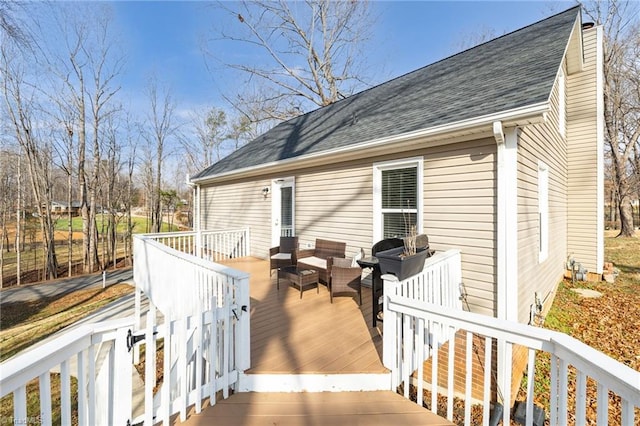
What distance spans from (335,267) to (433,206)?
5.89ft

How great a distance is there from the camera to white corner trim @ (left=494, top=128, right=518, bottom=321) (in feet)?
11.9

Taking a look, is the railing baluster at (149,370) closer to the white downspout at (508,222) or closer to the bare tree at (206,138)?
the white downspout at (508,222)

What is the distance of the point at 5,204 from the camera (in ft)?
42.2

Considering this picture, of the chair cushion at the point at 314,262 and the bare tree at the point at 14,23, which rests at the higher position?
the bare tree at the point at 14,23

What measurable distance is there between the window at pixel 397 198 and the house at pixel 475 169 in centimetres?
2

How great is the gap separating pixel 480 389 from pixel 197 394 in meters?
3.12

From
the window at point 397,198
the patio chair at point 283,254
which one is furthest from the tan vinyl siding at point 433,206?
the patio chair at point 283,254

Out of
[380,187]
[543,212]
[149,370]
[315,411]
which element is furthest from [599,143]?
[149,370]

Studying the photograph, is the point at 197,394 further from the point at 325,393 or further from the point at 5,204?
the point at 5,204

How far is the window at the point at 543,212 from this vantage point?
5.28 metres

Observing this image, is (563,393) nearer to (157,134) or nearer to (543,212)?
(543,212)

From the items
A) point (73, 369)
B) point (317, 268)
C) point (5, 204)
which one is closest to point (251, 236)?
point (317, 268)

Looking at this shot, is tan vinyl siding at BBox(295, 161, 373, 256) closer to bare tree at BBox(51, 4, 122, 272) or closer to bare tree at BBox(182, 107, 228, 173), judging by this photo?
bare tree at BBox(51, 4, 122, 272)

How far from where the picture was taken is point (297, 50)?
13461 millimetres
